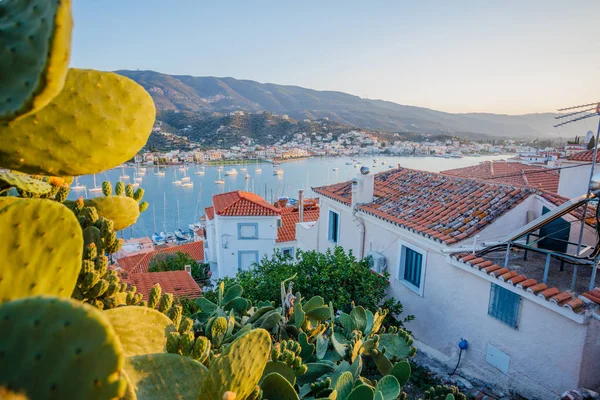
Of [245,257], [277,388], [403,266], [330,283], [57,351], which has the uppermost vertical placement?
[57,351]

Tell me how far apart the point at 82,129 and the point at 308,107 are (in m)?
181

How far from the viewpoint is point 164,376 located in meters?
1.71

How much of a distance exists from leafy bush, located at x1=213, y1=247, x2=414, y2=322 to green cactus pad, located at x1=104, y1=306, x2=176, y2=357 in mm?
5030

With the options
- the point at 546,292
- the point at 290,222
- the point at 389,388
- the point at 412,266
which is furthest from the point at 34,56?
the point at 290,222

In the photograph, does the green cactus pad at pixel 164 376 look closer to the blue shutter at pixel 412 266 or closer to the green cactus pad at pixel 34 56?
the green cactus pad at pixel 34 56

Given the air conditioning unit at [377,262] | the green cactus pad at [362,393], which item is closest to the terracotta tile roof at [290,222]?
the air conditioning unit at [377,262]

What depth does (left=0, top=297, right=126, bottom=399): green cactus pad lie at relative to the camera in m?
0.77

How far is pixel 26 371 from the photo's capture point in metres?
0.76

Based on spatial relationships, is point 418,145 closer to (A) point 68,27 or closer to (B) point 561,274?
(B) point 561,274

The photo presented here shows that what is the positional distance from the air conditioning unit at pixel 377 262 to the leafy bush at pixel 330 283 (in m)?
0.51

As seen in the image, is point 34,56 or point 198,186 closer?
point 34,56

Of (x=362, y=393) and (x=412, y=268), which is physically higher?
(x=362, y=393)

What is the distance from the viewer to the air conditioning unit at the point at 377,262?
28.2 feet

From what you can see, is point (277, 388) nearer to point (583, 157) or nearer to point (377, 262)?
point (377, 262)
